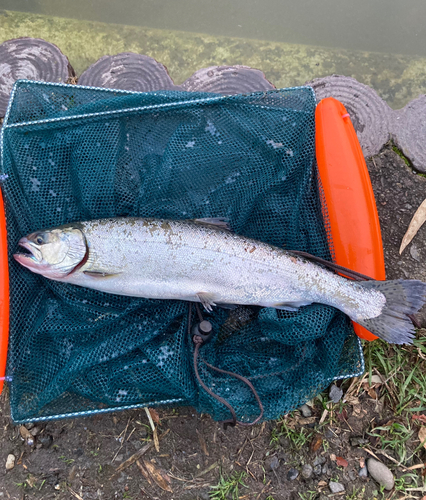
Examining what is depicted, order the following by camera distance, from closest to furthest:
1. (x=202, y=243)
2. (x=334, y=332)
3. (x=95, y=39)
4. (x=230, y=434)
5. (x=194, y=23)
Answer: (x=202, y=243), (x=334, y=332), (x=230, y=434), (x=95, y=39), (x=194, y=23)

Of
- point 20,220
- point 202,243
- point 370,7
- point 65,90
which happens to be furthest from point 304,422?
point 370,7

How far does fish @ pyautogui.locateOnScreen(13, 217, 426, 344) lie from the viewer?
8.52 feet

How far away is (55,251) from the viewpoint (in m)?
2.58

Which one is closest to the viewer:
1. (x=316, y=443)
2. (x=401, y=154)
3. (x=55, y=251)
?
(x=55, y=251)

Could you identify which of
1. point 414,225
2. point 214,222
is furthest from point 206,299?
point 414,225

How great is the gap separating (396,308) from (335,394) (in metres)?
1.00

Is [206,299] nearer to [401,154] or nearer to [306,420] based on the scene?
[306,420]

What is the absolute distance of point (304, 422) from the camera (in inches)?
123

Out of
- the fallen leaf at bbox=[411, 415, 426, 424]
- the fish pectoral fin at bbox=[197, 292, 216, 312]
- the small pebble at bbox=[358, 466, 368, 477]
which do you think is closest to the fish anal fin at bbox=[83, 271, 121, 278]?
the fish pectoral fin at bbox=[197, 292, 216, 312]

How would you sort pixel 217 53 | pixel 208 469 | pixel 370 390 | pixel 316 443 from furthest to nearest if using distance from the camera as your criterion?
pixel 217 53, pixel 370 390, pixel 316 443, pixel 208 469

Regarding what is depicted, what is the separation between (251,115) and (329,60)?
1.98 m

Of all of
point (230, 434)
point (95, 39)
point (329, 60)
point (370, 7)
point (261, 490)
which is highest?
point (370, 7)

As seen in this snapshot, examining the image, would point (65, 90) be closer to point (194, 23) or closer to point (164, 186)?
point (164, 186)

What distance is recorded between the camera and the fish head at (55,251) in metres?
2.57
